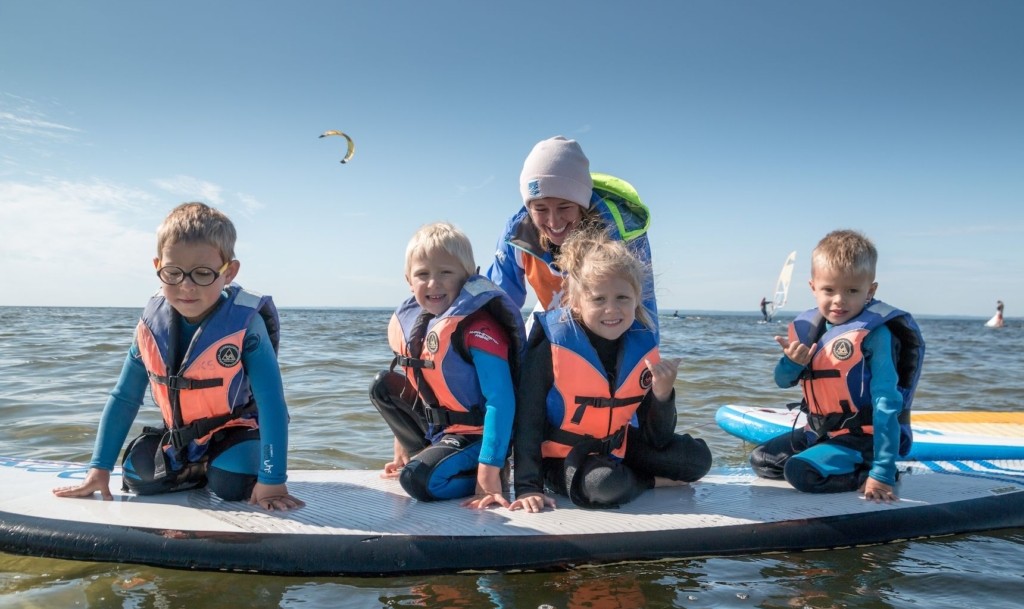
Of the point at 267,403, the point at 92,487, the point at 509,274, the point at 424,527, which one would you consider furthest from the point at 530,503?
the point at 92,487

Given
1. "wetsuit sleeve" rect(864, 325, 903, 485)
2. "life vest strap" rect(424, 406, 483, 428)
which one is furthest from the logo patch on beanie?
"wetsuit sleeve" rect(864, 325, 903, 485)

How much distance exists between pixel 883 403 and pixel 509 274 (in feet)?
6.59

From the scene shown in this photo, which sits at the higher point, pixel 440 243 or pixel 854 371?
pixel 440 243

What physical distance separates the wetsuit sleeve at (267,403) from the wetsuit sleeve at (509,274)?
1.41 meters

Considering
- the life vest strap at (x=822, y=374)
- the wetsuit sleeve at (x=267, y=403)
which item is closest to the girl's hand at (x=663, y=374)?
the life vest strap at (x=822, y=374)

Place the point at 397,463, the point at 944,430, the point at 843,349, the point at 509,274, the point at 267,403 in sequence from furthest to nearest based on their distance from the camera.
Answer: the point at 944,430, the point at 509,274, the point at 397,463, the point at 843,349, the point at 267,403

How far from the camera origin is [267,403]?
319 cm

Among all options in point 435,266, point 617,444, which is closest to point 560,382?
point 617,444

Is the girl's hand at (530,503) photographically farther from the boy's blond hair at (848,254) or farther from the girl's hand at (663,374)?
the boy's blond hair at (848,254)

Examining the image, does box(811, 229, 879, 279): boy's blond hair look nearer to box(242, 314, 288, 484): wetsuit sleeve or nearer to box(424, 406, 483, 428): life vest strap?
box(424, 406, 483, 428): life vest strap

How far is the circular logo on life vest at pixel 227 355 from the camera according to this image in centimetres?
321

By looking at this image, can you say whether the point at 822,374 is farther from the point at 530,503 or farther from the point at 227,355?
the point at 227,355

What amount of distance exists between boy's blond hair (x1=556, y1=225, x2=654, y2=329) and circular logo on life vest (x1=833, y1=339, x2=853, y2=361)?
96 centimetres

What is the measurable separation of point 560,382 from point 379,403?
97 centimetres
